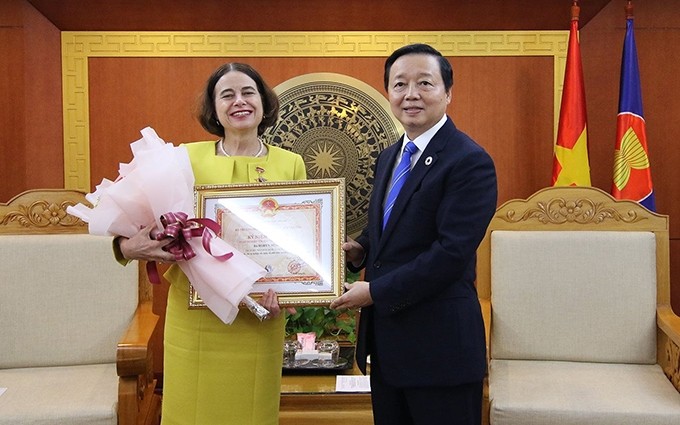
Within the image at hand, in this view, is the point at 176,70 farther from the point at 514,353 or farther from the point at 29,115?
the point at 514,353

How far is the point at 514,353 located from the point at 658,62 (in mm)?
1708

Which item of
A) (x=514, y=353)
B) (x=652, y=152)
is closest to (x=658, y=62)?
(x=652, y=152)

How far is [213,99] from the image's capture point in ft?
6.01

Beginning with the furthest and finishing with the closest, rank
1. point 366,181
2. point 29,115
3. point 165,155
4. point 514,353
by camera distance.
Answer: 1. point 366,181
2. point 29,115
3. point 514,353
4. point 165,155

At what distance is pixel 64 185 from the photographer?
3330 millimetres

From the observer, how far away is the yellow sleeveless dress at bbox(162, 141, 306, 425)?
1.72m

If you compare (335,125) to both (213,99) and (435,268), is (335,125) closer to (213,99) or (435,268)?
(213,99)

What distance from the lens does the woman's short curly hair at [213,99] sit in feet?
5.93

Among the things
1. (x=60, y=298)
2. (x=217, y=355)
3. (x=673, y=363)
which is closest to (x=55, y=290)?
(x=60, y=298)

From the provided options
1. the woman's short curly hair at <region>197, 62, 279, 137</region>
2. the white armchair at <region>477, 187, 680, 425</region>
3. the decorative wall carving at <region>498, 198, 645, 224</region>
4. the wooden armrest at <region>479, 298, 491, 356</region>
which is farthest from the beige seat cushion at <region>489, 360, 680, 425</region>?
the woman's short curly hair at <region>197, 62, 279, 137</region>

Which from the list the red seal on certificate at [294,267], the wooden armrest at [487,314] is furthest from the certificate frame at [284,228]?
the wooden armrest at [487,314]

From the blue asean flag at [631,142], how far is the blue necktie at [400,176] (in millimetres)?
1734

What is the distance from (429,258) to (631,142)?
192 cm

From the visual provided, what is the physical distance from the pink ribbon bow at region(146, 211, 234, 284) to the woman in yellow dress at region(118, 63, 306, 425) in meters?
0.16
